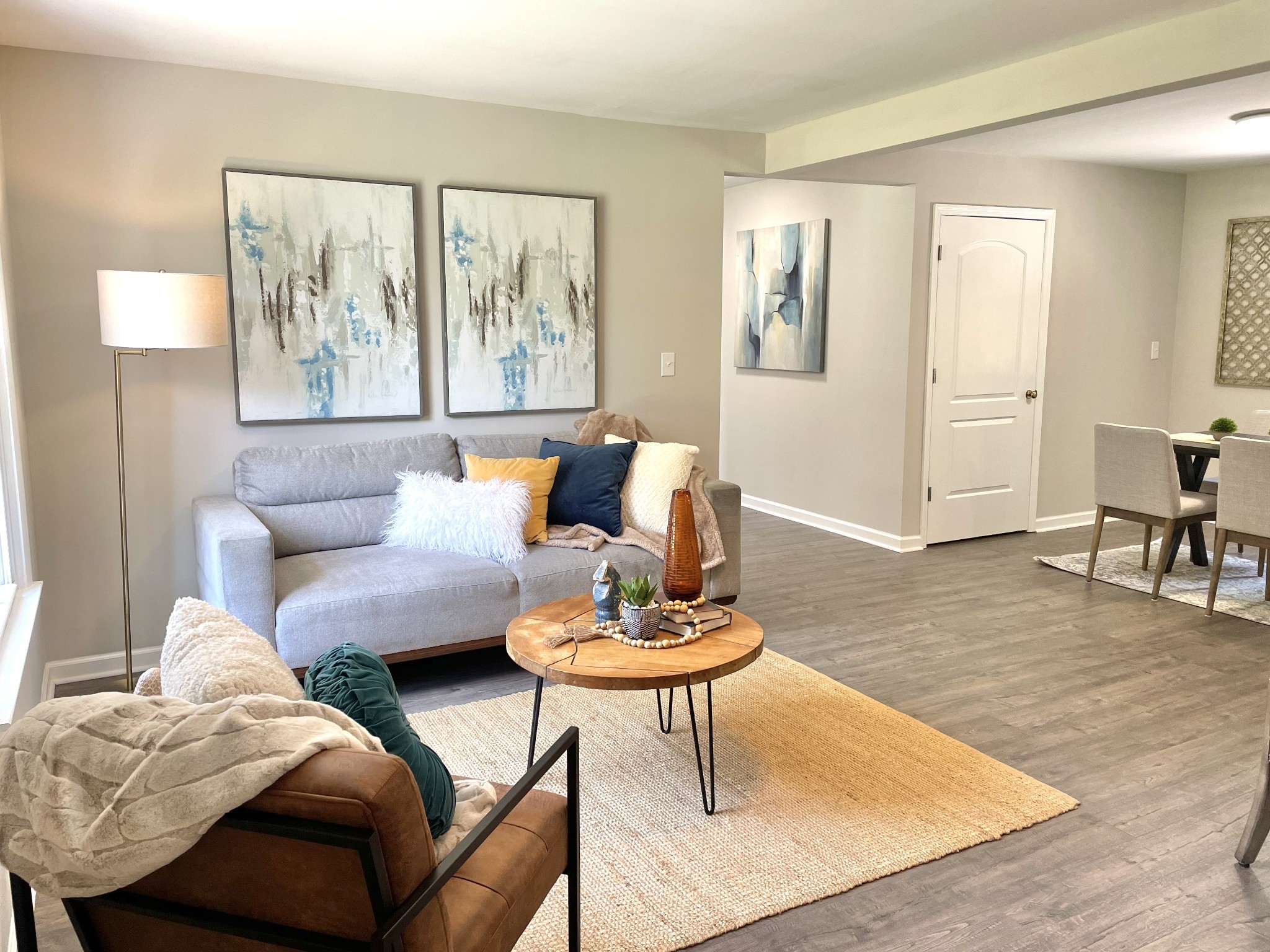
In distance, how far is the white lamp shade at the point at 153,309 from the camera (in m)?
3.04

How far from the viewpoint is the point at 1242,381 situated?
628cm

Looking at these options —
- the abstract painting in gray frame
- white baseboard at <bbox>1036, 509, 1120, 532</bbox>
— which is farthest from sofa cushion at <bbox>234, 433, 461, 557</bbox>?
white baseboard at <bbox>1036, 509, 1120, 532</bbox>

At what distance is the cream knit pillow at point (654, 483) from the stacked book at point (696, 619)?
1115 millimetres

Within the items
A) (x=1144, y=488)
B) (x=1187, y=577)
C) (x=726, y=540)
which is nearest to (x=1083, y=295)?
(x=1144, y=488)

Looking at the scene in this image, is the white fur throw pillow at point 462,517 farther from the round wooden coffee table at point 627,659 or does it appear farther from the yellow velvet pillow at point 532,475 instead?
the round wooden coffee table at point 627,659

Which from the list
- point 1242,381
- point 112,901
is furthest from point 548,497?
point 1242,381

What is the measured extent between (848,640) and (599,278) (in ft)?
6.79

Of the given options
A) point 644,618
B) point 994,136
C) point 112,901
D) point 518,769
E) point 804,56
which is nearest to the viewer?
point 112,901

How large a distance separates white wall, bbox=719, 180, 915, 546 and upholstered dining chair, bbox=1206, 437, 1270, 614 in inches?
66.3

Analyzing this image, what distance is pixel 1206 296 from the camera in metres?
6.44

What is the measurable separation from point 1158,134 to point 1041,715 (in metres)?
3.56

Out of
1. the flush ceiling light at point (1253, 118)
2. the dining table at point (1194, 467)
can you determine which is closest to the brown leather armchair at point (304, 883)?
the dining table at point (1194, 467)

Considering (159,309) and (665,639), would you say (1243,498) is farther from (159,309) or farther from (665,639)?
Answer: (159,309)

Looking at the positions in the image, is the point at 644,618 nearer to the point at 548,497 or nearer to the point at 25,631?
the point at 548,497
